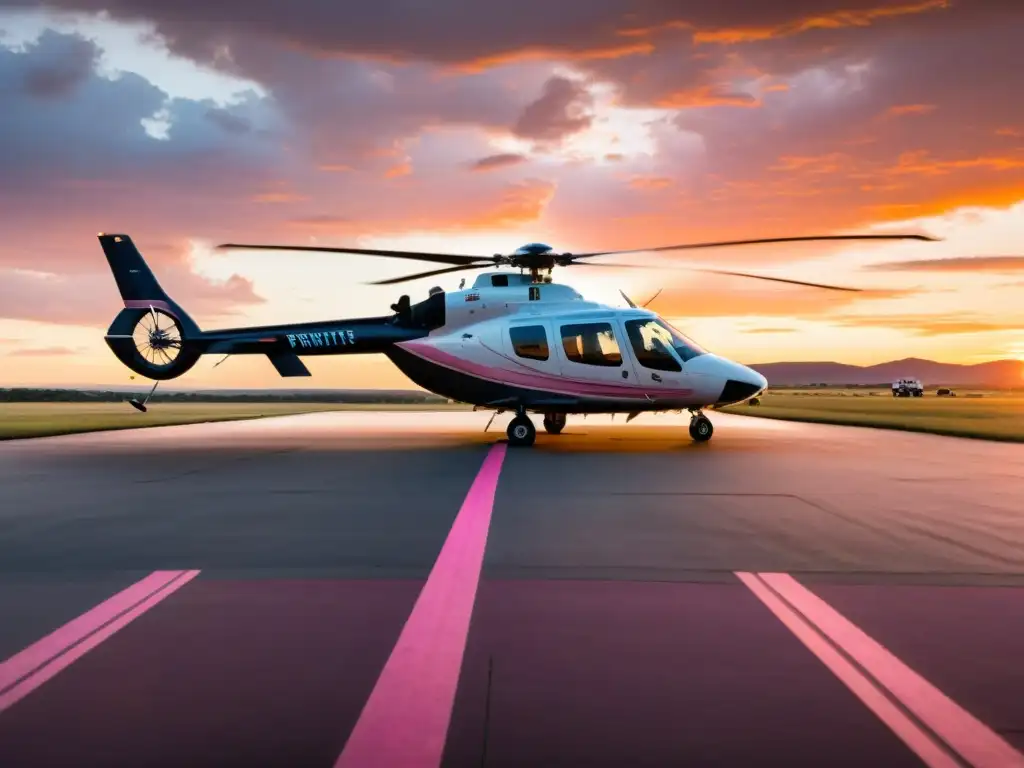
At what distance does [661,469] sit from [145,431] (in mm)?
18209

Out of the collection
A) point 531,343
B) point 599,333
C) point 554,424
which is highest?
point 599,333

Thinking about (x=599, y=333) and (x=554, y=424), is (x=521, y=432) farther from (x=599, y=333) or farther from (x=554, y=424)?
(x=554, y=424)

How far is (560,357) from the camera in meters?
20.9

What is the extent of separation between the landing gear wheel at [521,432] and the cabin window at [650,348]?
2.78 meters

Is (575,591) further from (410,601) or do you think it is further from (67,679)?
(67,679)

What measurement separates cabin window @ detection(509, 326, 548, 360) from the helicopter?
22 millimetres

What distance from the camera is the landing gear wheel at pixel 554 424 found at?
83.9ft

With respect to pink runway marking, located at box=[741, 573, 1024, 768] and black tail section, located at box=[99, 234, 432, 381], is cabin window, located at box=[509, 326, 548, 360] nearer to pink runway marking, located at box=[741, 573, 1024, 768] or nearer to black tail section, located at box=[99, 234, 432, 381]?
black tail section, located at box=[99, 234, 432, 381]

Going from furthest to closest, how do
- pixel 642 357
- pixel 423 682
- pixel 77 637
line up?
1. pixel 642 357
2. pixel 77 637
3. pixel 423 682

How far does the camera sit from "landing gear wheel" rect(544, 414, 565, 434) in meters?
25.6

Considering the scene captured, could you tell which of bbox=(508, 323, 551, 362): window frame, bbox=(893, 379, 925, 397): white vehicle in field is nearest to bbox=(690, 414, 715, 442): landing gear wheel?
bbox=(508, 323, 551, 362): window frame

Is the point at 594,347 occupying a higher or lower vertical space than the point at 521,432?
higher

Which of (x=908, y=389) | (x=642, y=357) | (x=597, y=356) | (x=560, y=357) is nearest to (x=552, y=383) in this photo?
(x=560, y=357)

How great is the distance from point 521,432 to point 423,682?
16.2m
